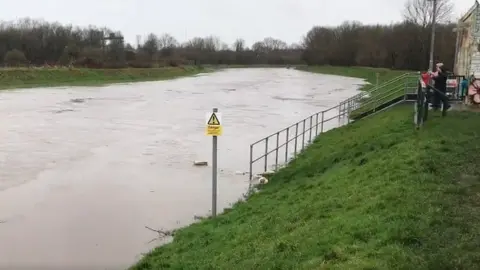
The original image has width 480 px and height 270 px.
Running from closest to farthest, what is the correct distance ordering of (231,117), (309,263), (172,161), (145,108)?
1. (309,263)
2. (172,161)
3. (231,117)
4. (145,108)

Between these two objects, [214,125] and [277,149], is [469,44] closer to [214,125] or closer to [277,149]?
[277,149]

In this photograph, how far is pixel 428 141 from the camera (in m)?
12.9

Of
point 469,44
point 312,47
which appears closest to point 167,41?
point 312,47

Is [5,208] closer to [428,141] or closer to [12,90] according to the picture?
[428,141]

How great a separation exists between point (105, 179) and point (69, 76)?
59.1 m

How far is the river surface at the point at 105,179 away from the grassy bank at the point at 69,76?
29.9 m

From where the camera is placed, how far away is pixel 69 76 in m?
71.7

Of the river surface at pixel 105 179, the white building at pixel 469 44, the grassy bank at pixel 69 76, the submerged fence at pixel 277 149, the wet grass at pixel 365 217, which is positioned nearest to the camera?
the wet grass at pixel 365 217

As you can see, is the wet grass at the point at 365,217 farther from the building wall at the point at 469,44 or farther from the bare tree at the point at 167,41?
the bare tree at the point at 167,41

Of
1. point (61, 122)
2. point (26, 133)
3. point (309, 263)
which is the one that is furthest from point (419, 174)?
point (61, 122)

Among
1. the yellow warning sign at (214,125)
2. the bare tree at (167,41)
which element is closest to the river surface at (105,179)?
the yellow warning sign at (214,125)

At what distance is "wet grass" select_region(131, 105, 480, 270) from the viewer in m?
6.50

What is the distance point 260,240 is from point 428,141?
20.3 feet

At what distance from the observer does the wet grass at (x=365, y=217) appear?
6496 millimetres
